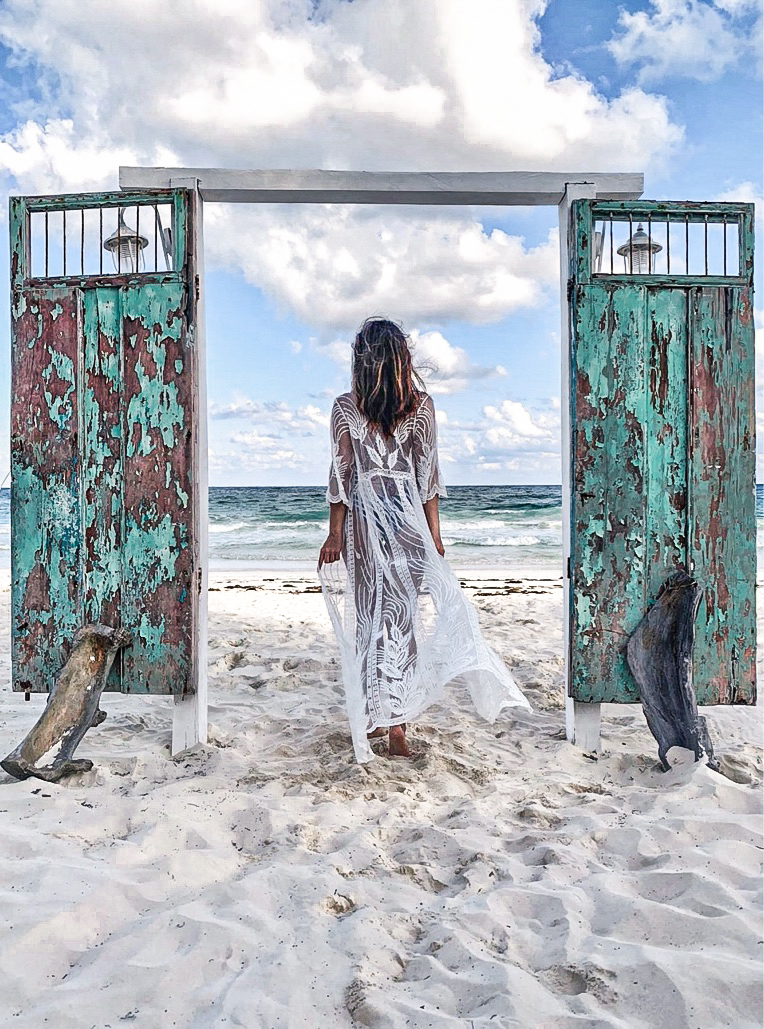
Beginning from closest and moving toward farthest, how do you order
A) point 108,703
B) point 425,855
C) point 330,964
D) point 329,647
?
point 330,964 < point 425,855 < point 108,703 < point 329,647

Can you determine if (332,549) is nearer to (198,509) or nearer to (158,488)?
(198,509)

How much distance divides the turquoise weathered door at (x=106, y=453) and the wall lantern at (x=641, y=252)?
2.14 meters

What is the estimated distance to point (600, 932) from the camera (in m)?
1.97

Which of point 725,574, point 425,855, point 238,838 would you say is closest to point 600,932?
point 425,855

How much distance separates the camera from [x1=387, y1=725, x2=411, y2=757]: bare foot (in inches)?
136

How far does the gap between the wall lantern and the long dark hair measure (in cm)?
117

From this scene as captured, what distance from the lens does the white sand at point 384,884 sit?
1711 mm

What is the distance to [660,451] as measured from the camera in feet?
11.7

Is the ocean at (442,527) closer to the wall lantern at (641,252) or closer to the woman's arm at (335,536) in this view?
the wall lantern at (641,252)

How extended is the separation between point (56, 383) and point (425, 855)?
2706mm

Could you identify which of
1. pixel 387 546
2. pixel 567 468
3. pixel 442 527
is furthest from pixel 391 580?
pixel 442 527

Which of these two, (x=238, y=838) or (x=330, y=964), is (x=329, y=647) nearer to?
(x=238, y=838)

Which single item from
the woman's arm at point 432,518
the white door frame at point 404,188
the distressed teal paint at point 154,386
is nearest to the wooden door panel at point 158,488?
the distressed teal paint at point 154,386

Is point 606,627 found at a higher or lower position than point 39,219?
lower
